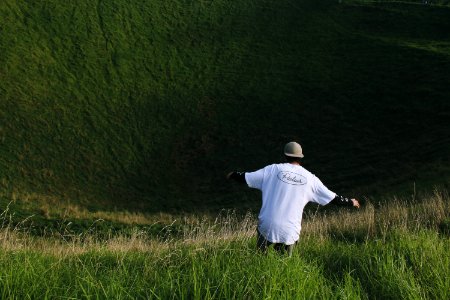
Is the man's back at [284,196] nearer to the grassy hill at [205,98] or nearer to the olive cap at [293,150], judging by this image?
the olive cap at [293,150]

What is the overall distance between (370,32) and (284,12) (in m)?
11.8

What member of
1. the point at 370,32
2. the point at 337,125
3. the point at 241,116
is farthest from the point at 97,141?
the point at 370,32

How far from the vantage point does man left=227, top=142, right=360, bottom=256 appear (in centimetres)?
679

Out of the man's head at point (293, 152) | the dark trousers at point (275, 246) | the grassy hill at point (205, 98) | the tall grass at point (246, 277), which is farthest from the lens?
the grassy hill at point (205, 98)

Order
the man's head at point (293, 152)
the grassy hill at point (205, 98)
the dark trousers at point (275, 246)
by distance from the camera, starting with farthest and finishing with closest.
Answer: the grassy hill at point (205, 98) < the man's head at point (293, 152) < the dark trousers at point (275, 246)

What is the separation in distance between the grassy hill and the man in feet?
61.7

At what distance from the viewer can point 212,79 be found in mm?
48688

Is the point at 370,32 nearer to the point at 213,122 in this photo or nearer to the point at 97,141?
the point at 213,122

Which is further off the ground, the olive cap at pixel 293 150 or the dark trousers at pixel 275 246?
the olive cap at pixel 293 150

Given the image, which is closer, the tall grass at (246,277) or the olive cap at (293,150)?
the tall grass at (246,277)

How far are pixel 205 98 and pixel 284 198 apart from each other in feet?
128

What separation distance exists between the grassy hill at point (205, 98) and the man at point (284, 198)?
18796 mm

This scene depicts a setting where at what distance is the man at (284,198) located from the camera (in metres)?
6.79

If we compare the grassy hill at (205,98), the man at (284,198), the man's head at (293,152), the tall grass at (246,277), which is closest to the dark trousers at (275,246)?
the man at (284,198)
